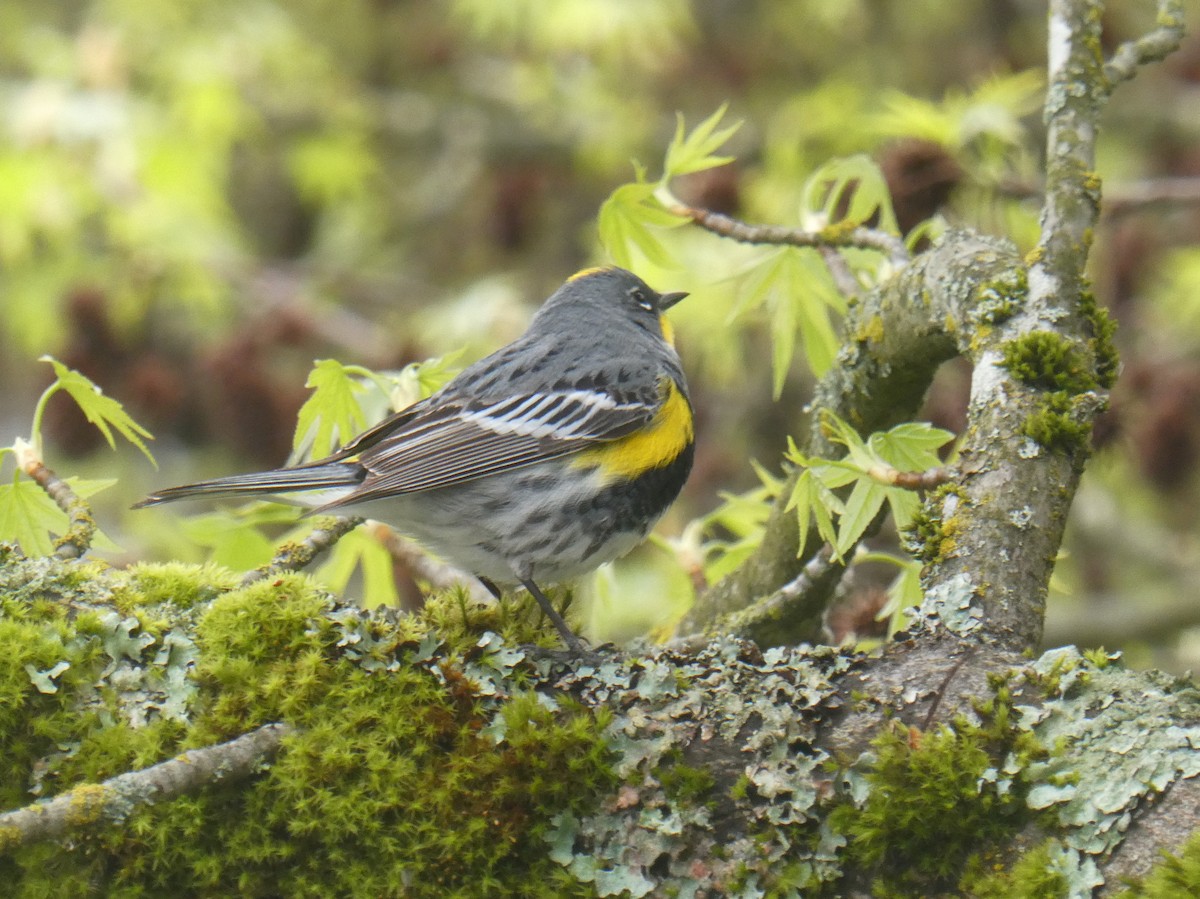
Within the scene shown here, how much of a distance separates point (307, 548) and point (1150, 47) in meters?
2.54

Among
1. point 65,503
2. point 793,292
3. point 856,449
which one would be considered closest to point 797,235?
point 793,292

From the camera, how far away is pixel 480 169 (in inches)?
344

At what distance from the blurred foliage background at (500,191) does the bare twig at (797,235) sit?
98cm

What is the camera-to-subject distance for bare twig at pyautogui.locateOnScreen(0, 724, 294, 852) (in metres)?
1.77

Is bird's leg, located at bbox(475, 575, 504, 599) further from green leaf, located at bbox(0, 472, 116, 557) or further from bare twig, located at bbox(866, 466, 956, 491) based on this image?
bare twig, located at bbox(866, 466, 956, 491)

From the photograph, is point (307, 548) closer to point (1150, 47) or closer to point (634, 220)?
point (634, 220)

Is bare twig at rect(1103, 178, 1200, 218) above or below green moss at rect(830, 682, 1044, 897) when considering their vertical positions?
above

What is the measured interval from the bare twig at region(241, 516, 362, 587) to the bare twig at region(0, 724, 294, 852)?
0.50m

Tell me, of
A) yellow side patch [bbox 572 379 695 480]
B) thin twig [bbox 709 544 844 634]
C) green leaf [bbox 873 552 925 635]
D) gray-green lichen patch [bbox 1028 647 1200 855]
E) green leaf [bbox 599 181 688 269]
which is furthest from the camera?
yellow side patch [bbox 572 379 695 480]

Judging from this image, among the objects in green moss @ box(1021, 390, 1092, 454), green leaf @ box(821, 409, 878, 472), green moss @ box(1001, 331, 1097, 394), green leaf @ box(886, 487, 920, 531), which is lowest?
green leaf @ box(886, 487, 920, 531)

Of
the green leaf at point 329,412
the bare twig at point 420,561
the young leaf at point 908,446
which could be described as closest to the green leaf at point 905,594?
the young leaf at point 908,446

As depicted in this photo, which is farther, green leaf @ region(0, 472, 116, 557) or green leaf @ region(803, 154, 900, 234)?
green leaf @ region(803, 154, 900, 234)

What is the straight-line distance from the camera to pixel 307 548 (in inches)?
117

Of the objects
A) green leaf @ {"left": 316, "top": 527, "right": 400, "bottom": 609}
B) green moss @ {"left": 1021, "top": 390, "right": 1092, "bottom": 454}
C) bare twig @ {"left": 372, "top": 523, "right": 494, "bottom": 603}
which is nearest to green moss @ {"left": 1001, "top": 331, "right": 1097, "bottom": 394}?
green moss @ {"left": 1021, "top": 390, "right": 1092, "bottom": 454}
